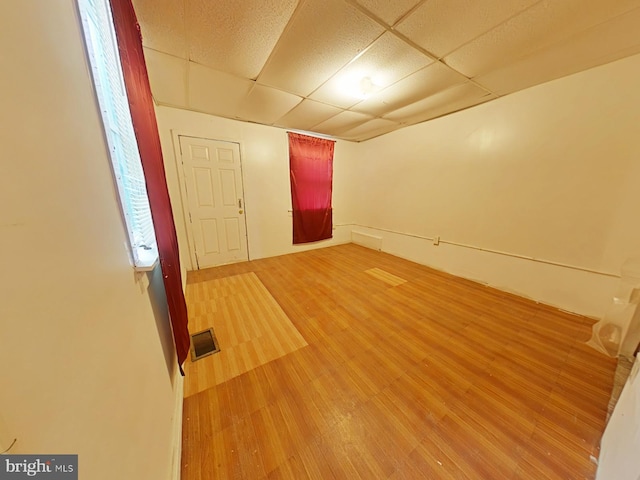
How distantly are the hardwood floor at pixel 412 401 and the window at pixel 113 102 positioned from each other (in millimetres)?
1043

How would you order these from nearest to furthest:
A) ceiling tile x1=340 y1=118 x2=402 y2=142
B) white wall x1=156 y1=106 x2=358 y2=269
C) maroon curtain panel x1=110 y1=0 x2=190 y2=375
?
maroon curtain panel x1=110 y1=0 x2=190 y2=375 → white wall x1=156 y1=106 x2=358 y2=269 → ceiling tile x1=340 y1=118 x2=402 y2=142

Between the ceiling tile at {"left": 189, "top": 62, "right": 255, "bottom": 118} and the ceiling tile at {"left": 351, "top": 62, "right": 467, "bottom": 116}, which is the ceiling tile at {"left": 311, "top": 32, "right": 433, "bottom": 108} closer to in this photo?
the ceiling tile at {"left": 351, "top": 62, "right": 467, "bottom": 116}

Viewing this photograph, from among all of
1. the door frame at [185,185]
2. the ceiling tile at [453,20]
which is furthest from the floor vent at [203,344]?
the ceiling tile at [453,20]

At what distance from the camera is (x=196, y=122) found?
3.04 m

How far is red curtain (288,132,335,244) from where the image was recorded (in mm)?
3990

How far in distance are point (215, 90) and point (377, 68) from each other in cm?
177

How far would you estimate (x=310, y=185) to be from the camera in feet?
13.8

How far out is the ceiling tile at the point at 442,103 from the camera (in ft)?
7.92

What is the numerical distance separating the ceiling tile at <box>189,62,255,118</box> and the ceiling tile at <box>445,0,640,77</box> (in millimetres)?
2063

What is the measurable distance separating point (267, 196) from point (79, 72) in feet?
10.7

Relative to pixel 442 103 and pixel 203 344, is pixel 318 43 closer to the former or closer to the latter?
pixel 442 103

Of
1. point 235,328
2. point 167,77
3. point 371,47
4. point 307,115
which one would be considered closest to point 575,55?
point 371,47

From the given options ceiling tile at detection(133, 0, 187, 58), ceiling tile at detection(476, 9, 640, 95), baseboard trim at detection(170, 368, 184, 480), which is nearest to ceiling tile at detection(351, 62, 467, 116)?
ceiling tile at detection(476, 9, 640, 95)

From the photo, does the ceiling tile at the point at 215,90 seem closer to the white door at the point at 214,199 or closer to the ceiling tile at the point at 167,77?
the ceiling tile at the point at 167,77
